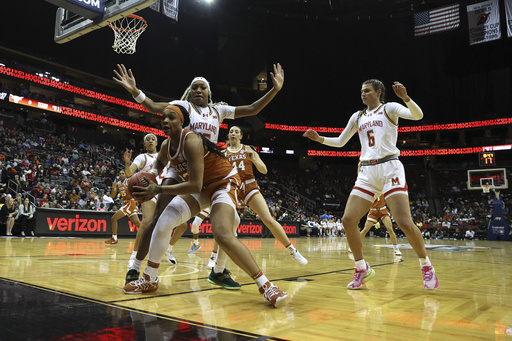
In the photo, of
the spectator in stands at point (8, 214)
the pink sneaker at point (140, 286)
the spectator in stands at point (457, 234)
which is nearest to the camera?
the pink sneaker at point (140, 286)

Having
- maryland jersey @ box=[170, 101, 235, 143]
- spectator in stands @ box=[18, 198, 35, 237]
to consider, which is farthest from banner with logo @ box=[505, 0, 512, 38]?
Result: spectator in stands @ box=[18, 198, 35, 237]

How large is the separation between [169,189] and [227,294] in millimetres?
1140

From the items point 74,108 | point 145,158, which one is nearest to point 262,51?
point 74,108

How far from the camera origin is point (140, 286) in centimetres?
338

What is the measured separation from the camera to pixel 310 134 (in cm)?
470

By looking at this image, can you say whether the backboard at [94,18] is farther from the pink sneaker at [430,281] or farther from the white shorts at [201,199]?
the pink sneaker at [430,281]

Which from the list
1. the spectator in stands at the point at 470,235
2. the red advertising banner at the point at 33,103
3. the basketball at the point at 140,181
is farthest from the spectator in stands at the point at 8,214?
the spectator in stands at the point at 470,235

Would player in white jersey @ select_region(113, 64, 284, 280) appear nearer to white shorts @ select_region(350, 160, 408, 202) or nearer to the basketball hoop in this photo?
white shorts @ select_region(350, 160, 408, 202)

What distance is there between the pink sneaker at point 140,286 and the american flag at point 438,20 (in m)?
25.1

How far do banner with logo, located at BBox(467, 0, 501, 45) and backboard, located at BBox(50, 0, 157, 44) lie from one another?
72.6ft

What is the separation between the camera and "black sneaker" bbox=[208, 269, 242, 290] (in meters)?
3.81

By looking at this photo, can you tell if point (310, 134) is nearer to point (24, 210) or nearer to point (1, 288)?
point (1, 288)

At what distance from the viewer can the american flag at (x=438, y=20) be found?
23.2 m

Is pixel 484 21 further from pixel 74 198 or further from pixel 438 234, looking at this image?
pixel 74 198
